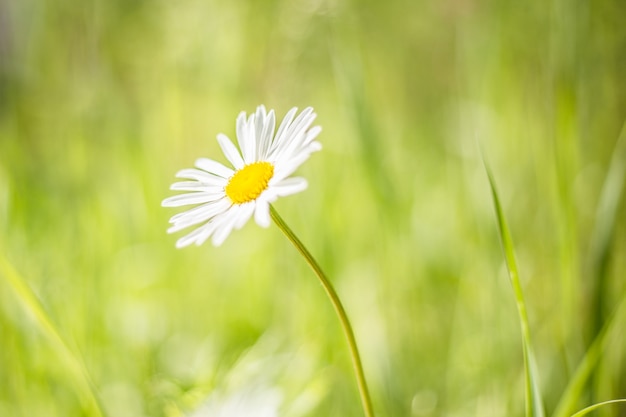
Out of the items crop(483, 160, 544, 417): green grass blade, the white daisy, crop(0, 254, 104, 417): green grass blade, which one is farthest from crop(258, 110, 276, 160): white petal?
crop(0, 254, 104, 417): green grass blade

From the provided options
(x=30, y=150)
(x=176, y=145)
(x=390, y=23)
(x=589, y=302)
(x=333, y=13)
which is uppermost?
(x=390, y=23)

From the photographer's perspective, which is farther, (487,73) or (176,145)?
(176,145)

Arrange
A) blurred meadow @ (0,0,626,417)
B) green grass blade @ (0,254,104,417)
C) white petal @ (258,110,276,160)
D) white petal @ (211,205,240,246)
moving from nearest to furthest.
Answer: white petal @ (211,205,240,246) < white petal @ (258,110,276,160) < green grass blade @ (0,254,104,417) < blurred meadow @ (0,0,626,417)

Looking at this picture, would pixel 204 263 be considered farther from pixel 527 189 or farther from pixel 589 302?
pixel 589 302

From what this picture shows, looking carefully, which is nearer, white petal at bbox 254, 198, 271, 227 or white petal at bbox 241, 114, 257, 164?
white petal at bbox 254, 198, 271, 227

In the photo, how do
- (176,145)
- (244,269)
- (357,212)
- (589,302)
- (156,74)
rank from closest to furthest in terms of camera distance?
1. (589,302)
2. (244,269)
3. (357,212)
4. (176,145)
5. (156,74)

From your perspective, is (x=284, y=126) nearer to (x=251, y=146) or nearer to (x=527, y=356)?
(x=251, y=146)

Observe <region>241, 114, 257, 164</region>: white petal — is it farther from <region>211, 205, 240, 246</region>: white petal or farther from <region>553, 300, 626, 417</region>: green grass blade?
<region>553, 300, 626, 417</region>: green grass blade

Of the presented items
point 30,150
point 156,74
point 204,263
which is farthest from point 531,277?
point 30,150
